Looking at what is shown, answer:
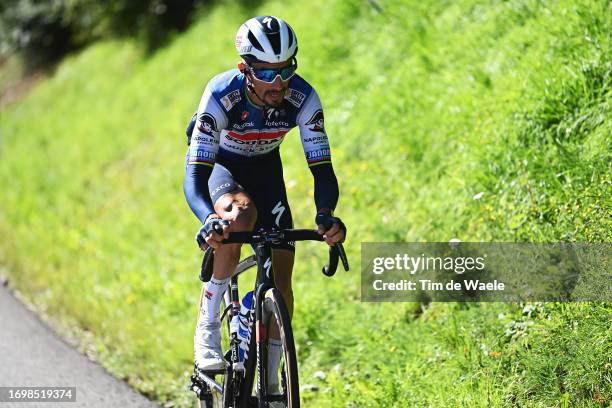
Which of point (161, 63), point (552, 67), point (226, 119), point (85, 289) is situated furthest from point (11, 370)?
point (161, 63)

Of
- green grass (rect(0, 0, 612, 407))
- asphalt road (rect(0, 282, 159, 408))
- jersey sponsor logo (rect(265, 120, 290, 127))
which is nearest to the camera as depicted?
jersey sponsor logo (rect(265, 120, 290, 127))

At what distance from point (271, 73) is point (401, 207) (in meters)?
2.99

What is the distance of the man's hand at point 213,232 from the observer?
14.5ft

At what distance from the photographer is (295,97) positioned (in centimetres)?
505

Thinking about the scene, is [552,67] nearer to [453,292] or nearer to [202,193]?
[453,292]

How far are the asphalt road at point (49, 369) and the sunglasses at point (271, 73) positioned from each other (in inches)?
115

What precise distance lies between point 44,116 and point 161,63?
321cm

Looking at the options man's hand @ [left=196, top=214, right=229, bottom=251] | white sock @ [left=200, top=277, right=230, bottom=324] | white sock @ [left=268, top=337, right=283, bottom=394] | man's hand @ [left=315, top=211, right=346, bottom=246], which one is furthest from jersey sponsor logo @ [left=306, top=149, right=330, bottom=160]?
white sock @ [left=268, top=337, right=283, bottom=394]

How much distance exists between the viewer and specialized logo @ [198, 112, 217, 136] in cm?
489

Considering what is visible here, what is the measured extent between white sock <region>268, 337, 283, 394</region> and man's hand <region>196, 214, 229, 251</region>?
27.9 inches

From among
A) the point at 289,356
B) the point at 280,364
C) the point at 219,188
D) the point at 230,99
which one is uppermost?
the point at 230,99

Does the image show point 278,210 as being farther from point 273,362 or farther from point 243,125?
point 273,362

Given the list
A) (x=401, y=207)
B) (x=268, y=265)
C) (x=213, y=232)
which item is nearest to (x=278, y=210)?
(x=268, y=265)

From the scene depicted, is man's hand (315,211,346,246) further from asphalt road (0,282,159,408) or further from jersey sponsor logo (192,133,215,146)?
asphalt road (0,282,159,408)
